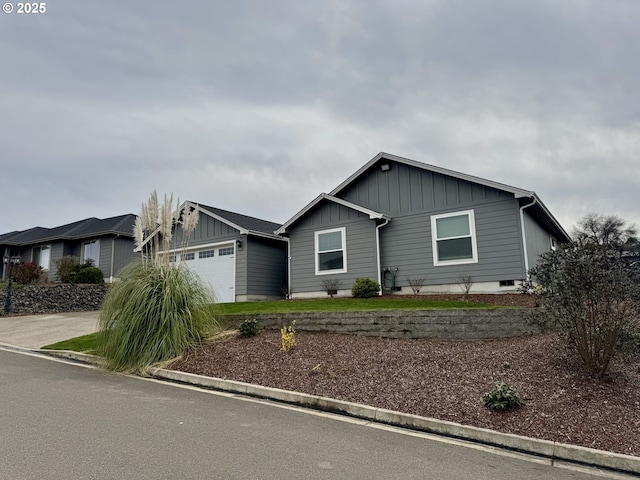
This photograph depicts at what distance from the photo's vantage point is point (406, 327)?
8156 mm

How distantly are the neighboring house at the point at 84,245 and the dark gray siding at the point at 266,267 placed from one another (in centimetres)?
868

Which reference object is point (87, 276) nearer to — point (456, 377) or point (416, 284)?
point (416, 284)

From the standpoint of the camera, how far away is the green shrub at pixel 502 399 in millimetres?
5071

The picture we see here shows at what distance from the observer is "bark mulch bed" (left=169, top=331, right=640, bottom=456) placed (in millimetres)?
4754

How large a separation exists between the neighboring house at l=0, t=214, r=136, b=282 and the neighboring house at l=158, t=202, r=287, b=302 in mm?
6296

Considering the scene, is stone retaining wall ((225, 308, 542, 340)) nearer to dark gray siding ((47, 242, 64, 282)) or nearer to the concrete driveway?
the concrete driveway

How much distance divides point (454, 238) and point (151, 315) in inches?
Answer: 353

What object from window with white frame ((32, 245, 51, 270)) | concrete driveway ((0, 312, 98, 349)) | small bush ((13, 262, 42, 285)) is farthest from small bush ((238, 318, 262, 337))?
window with white frame ((32, 245, 51, 270))

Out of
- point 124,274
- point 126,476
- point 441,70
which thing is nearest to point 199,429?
point 126,476

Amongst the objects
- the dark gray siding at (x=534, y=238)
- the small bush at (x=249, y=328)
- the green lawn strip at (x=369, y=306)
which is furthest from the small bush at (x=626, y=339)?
the dark gray siding at (x=534, y=238)

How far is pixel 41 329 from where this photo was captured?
12438mm

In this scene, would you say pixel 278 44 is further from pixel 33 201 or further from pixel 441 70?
pixel 33 201

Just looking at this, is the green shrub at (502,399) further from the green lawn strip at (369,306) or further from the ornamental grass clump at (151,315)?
the ornamental grass clump at (151,315)

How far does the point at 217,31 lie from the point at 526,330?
33.7 ft
